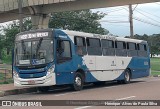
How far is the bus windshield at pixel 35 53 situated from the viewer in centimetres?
1891

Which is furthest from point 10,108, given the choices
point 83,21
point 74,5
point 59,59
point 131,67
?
point 83,21

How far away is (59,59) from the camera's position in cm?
1922

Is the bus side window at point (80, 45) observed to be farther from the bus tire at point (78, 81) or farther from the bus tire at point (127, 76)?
the bus tire at point (127, 76)

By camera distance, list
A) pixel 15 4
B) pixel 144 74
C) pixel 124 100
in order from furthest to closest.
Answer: pixel 15 4 → pixel 144 74 → pixel 124 100

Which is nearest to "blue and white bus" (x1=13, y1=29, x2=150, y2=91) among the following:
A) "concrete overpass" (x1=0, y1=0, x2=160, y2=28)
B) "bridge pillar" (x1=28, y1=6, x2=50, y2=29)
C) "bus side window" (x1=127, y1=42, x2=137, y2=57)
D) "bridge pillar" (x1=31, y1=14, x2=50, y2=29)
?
"bus side window" (x1=127, y1=42, x2=137, y2=57)

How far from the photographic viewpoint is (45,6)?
3638 cm

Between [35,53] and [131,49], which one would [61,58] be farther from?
[131,49]

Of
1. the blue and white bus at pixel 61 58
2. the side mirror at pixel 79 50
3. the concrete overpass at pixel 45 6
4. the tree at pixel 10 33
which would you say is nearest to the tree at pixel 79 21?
the tree at pixel 10 33

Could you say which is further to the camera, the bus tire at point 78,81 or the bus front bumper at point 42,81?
the bus tire at point 78,81

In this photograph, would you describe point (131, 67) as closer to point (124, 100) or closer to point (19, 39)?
point (19, 39)

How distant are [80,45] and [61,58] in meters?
2.06

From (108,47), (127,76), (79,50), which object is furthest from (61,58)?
(127,76)

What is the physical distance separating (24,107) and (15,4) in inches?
971

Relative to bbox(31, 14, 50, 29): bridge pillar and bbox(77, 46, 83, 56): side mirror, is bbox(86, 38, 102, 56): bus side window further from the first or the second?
bbox(31, 14, 50, 29): bridge pillar
